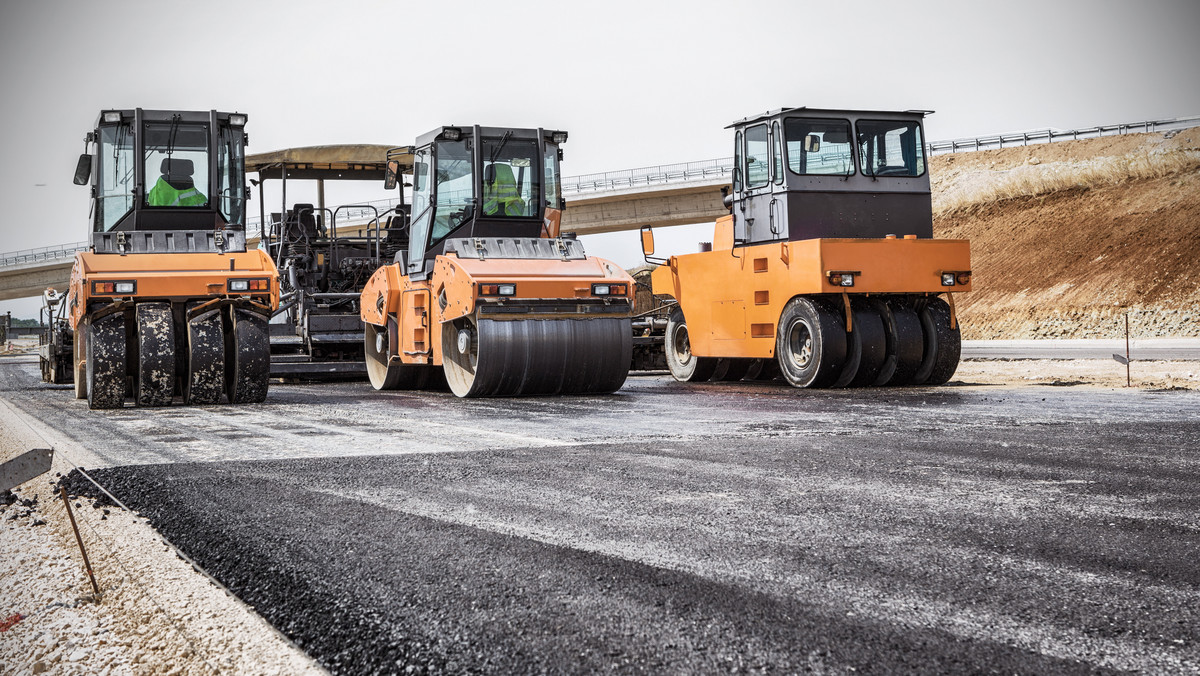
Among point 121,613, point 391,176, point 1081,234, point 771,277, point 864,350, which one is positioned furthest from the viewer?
point 1081,234

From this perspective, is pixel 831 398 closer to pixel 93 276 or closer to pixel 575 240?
pixel 575 240

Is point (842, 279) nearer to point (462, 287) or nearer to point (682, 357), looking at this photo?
point (682, 357)

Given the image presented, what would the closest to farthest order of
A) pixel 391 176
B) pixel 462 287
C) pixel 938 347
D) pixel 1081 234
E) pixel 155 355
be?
pixel 155 355 → pixel 462 287 → pixel 938 347 → pixel 391 176 → pixel 1081 234

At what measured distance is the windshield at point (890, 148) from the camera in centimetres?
1255

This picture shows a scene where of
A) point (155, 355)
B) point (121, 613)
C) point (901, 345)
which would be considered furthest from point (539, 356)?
point (121, 613)

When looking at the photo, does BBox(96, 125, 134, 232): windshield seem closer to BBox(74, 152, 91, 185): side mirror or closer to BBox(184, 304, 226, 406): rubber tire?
BBox(74, 152, 91, 185): side mirror

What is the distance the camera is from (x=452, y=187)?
12.5 meters

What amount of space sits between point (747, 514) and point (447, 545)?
47.6 inches

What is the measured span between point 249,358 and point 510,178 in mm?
3661

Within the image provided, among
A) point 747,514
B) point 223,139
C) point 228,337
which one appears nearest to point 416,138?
point 223,139

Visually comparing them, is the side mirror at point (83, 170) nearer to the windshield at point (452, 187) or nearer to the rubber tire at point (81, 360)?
the rubber tire at point (81, 360)

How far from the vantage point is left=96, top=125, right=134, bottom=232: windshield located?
468 inches

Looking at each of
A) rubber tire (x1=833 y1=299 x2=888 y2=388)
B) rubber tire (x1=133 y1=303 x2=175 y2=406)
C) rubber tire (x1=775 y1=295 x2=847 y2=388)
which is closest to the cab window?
rubber tire (x1=775 y1=295 x2=847 y2=388)

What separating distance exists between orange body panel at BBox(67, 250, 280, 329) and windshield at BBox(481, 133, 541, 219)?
2.69 m
